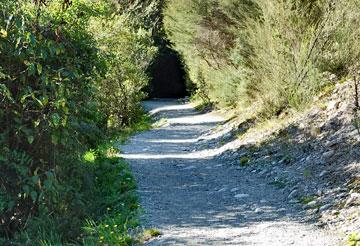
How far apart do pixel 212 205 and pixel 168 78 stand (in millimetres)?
31664

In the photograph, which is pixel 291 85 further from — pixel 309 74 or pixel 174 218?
pixel 174 218

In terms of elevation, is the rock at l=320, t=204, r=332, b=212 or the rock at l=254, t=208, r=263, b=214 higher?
the rock at l=320, t=204, r=332, b=212

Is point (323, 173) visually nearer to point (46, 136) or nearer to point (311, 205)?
point (311, 205)

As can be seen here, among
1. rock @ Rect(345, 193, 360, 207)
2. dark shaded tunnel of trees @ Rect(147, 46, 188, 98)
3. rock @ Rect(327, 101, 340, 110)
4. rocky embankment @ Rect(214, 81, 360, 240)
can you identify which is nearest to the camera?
rock @ Rect(345, 193, 360, 207)

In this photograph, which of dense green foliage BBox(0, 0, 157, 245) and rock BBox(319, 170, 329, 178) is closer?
dense green foliage BBox(0, 0, 157, 245)

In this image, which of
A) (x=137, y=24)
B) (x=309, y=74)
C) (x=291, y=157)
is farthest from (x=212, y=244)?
(x=137, y=24)

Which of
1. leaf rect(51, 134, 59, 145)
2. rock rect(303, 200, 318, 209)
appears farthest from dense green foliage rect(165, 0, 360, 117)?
leaf rect(51, 134, 59, 145)

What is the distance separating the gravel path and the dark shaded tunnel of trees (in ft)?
84.5

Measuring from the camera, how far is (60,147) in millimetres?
6062

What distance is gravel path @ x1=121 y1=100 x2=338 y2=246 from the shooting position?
17.1 feet

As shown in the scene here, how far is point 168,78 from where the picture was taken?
38062mm

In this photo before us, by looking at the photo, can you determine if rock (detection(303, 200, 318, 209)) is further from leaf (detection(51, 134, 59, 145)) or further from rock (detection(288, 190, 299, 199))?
leaf (detection(51, 134, 59, 145))

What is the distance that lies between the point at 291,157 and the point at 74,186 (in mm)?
Answer: 3839

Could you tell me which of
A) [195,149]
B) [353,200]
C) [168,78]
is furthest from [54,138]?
[168,78]
